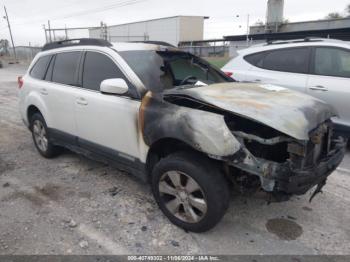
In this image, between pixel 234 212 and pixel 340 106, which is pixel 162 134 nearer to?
pixel 234 212

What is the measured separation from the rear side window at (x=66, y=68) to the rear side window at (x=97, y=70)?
0.24 meters

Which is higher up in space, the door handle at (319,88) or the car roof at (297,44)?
the car roof at (297,44)

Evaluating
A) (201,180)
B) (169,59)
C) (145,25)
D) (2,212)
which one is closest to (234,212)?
(201,180)

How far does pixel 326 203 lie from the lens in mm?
3416

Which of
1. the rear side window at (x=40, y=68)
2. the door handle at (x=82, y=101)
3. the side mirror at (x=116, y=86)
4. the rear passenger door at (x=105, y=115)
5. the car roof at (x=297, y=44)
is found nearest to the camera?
the side mirror at (x=116, y=86)

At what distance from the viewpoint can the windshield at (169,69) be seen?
10.9ft

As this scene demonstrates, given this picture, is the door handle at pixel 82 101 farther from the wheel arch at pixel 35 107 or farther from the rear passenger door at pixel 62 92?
the wheel arch at pixel 35 107

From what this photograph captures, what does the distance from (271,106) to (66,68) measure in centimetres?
281

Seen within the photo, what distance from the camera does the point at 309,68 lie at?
5.11m

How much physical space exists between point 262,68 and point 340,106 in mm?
1535

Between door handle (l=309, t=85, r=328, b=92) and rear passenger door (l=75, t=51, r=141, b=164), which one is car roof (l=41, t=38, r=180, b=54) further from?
door handle (l=309, t=85, r=328, b=92)

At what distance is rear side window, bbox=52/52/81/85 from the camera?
3963 mm

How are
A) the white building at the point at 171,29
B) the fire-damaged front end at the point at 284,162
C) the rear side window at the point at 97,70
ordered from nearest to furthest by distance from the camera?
the fire-damaged front end at the point at 284,162
the rear side window at the point at 97,70
the white building at the point at 171,29

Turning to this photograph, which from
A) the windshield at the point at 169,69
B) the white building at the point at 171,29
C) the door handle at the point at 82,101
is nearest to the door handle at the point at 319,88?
the windshield at the point at 169,69
